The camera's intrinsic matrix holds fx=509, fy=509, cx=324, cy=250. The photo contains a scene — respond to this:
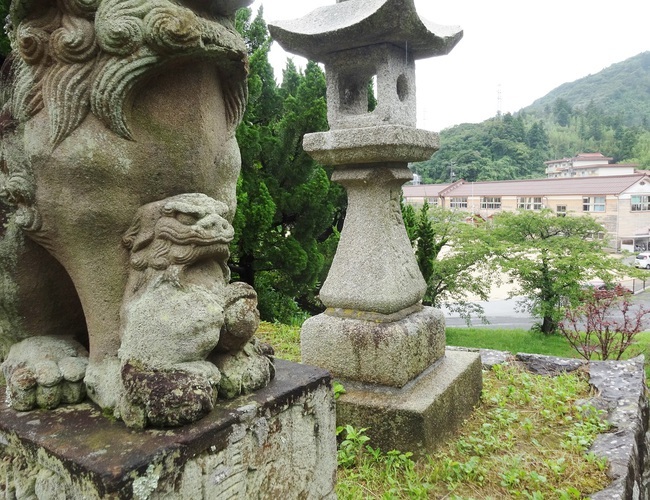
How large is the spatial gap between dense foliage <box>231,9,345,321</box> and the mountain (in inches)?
3225

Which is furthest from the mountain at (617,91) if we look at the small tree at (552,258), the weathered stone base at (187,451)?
the weathered stone base at (187,451)

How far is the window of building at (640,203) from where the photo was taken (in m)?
23.8

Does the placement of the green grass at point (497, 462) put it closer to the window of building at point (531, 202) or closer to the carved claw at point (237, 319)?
the carved claw at point (237, 319)

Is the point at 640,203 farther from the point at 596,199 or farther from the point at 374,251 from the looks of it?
the point at 374,251

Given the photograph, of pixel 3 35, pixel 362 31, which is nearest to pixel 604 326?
pixel 362 31

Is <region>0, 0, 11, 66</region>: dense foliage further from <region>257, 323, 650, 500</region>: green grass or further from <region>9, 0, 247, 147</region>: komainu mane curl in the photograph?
<region>257, 323, 650, 500</region>: green grass

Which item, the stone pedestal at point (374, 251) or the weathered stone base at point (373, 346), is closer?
the weathered stone base at point (373, 346)

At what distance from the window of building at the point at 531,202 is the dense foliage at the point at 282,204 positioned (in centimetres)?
1909

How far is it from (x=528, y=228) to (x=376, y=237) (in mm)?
8503

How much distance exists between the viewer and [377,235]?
312 cm

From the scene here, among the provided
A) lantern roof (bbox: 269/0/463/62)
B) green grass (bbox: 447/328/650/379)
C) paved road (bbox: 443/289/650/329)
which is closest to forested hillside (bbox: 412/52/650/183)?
paved road (bbox: 443/289/650/329)

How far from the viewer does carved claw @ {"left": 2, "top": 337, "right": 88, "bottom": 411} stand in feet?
4.83

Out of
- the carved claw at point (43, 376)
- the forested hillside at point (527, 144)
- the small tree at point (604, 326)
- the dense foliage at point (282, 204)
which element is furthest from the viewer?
the forested hillside at point (527, 144)

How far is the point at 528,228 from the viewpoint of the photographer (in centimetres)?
1065
